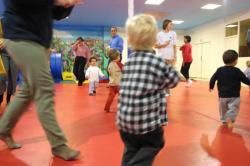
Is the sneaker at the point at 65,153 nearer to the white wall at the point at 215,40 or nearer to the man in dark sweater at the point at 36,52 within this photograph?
the man in dark sweater at the point at 36,52

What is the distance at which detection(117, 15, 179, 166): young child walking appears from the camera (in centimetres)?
141

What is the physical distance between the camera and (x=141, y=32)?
4.73 ft

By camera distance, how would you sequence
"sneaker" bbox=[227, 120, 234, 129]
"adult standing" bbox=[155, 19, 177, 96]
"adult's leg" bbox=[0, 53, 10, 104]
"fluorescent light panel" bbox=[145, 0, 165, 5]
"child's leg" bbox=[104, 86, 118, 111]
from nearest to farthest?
"sneaker" bbox=[227, 120, 234, 129] < "adult's leg" bbox=[0, 53, 10, 104] < "child's leg" bbox=[104, 86, 118, 111] < "adult standing" bbox=[155, 19, 177, 96] < "fluorescent light panel" bbox=[145, 0, 165, 5]

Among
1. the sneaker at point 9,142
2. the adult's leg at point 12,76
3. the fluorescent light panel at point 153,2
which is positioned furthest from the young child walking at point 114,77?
the fluorescent light panel at point 153,2

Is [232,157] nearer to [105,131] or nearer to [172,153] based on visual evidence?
[172,153]

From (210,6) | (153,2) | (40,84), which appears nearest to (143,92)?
(40,84)

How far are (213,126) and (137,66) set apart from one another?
195 centimetres

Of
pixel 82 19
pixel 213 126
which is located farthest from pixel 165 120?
pixel 82 19

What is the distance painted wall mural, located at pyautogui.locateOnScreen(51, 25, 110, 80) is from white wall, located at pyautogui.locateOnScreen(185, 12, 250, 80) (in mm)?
5262

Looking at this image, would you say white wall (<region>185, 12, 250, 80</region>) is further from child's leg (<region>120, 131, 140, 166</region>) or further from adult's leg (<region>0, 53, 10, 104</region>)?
child's leg (<region>120, 131, 140, 166</region>)

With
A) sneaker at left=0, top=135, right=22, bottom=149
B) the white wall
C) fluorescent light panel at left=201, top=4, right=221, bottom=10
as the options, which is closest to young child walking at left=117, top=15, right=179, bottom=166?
sneaker at left=0, top=135, right=22, bottom=149

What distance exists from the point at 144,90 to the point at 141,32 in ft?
0.91

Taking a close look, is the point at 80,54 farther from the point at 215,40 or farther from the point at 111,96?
the point at 215,40

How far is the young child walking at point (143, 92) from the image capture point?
141cm
